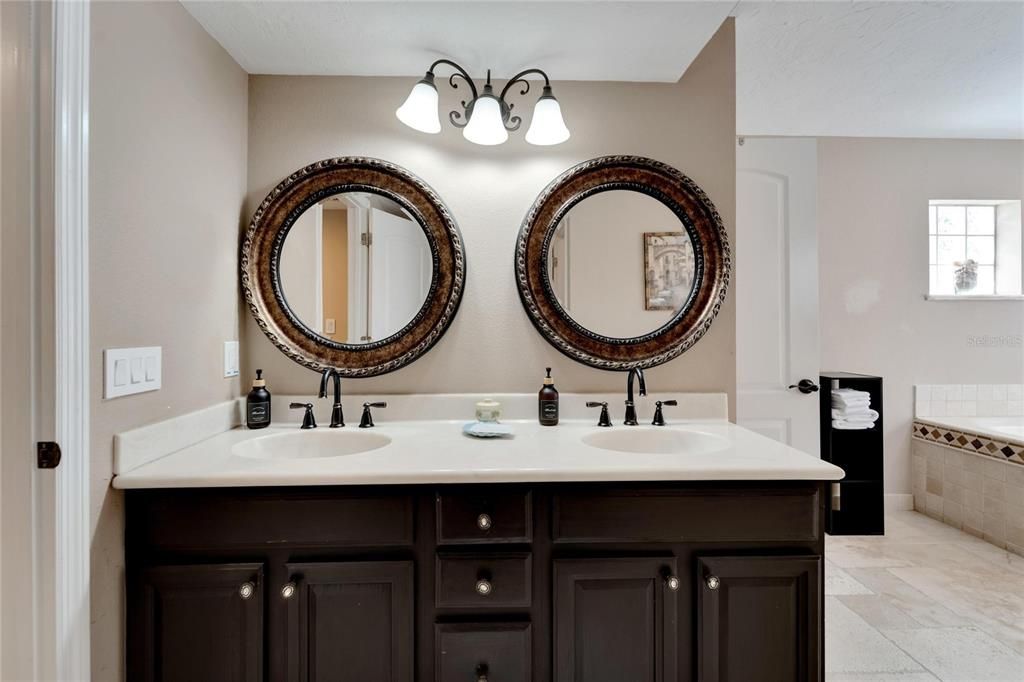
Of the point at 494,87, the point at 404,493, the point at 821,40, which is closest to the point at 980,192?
the point at 821,40

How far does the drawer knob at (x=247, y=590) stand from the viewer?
1.15 meters

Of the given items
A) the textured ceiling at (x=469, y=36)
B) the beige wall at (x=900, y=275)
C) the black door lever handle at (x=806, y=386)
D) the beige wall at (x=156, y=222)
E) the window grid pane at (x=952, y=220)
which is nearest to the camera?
the beige wall at (x=156, y=222)

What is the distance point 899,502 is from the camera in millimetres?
3215

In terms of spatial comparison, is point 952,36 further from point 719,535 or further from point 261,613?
point 261,613

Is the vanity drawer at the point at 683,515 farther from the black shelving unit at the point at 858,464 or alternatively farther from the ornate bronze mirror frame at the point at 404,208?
the black shelving unit at the point at 858,464

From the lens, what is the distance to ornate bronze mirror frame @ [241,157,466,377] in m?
1.75

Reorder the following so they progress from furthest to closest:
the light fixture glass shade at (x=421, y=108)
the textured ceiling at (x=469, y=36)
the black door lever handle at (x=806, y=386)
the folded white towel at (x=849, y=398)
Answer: the folded white towel at (x=849, y=398)
the black door lever handle at (x=806, y=386)
the light fixture glass shade at (x=421, y=108)
the textured ceiling at (x=469, y=36)

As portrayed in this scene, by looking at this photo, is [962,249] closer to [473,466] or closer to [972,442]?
[972,442]

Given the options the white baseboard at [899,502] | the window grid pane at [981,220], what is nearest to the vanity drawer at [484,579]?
the white baseboard at [899,502]

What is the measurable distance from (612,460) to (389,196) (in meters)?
1.22

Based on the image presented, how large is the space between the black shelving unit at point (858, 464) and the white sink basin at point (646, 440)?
1694 mm

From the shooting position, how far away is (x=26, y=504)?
0.98 metres

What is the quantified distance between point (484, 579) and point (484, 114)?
146cm

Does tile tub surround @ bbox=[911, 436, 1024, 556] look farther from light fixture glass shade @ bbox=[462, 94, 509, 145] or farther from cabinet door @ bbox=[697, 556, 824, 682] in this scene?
light fixture glass shade @ bbox=[462, 94, 509, 145]
